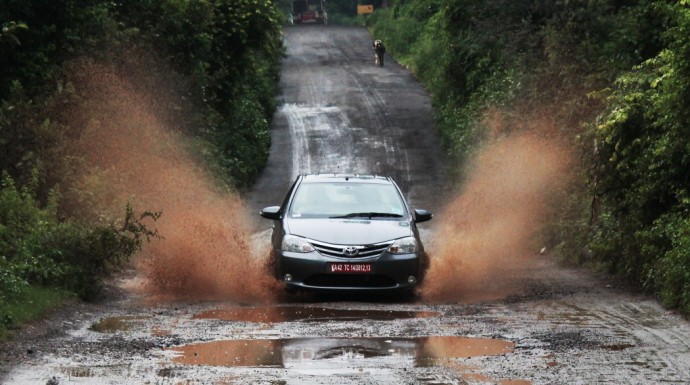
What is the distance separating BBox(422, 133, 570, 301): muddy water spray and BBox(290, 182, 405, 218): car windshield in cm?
114

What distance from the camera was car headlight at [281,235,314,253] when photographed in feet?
48.4

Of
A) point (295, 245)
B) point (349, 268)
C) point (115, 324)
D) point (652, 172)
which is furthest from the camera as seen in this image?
point (652, 172)

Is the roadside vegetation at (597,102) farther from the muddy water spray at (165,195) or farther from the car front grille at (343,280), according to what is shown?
the muddy water spray at (165,195)

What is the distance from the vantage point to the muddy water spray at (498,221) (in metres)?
16.6

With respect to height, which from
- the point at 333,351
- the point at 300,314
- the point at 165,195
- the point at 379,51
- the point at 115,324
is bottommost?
the point at 379,51

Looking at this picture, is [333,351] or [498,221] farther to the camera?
[498,221]

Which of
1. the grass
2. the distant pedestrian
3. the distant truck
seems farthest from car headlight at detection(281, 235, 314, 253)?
the distant truck

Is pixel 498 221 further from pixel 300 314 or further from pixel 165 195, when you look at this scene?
pixel 300 314

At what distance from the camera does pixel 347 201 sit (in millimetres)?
16297

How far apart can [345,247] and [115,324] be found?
3.26 metres

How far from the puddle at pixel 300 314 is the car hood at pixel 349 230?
1.13 m

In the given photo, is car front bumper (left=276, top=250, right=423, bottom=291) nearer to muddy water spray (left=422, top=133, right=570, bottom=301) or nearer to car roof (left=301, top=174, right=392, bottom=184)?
muddy water spray (left=422, top=133, right=570, bottom=301)

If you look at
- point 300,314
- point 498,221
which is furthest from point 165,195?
point 300,314

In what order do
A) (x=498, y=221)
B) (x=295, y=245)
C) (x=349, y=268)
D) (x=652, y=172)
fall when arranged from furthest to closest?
1. (x=498, y=221)
2. (x=652, y=172)
3. (x=295, y=245)
4. (x=349, y=268)
